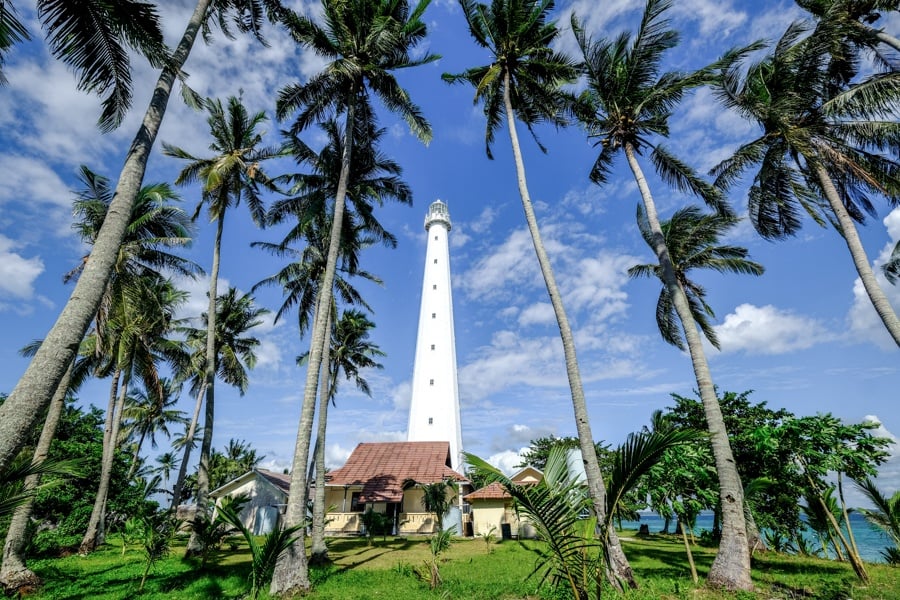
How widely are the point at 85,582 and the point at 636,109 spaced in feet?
70.1

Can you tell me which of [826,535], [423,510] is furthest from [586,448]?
[423,510]

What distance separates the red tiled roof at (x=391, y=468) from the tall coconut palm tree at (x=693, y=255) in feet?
48.8

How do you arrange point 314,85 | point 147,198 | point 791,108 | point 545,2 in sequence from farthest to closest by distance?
point 147,198
point 314,85
point 545,2
point 791,108

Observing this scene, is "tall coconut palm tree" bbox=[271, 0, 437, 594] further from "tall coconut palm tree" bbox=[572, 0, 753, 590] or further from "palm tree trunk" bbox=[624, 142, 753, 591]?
"palm tree trunk" bbox=[624, 142, 753, 591]

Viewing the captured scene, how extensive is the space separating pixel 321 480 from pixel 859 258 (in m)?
19.4

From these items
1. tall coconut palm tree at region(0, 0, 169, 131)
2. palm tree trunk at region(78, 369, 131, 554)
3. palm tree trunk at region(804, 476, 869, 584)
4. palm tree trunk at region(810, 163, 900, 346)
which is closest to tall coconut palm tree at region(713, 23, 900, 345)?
palm tree trunk at region(810, 163, 900, 346)

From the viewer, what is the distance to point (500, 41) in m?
12.9

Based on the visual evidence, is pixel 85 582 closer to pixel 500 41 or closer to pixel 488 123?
pixel 488 123

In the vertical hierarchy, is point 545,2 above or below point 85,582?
above

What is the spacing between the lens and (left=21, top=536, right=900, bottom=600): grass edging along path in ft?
28.0

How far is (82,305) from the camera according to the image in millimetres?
4992

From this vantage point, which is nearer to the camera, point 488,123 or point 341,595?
point 341,595

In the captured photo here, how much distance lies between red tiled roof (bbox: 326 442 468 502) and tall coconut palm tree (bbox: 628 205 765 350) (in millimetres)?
14877

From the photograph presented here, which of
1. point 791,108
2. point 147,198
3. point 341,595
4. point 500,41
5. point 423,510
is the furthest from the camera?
point 423,510
